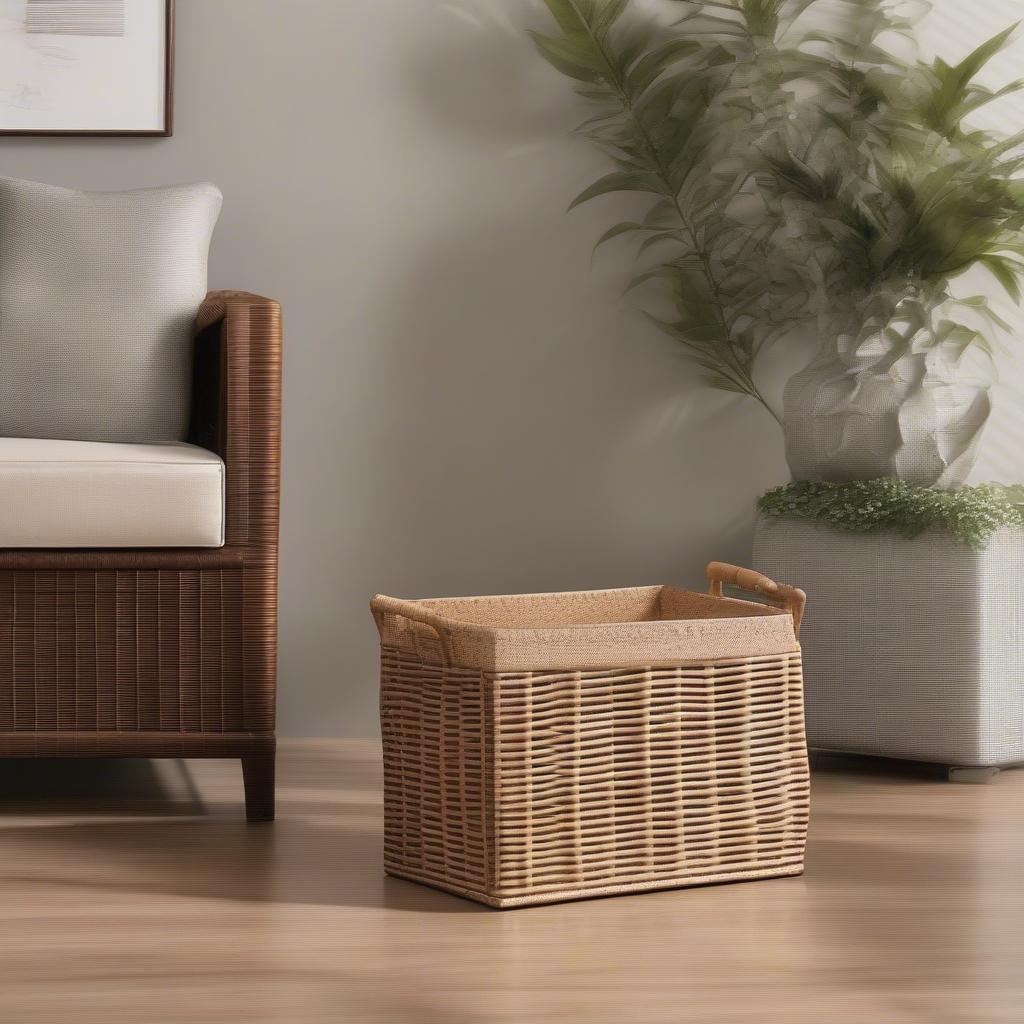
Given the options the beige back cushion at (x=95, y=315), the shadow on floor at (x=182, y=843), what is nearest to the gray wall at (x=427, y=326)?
the beige back cushion at (x=95, y=315)

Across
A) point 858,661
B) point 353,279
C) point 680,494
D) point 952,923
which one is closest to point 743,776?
point 952,923

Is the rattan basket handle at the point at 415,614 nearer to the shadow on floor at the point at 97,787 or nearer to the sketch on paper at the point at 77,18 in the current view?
the shadow on floor at the point at 97,787

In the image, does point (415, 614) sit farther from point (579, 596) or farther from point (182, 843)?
point (182, 843)

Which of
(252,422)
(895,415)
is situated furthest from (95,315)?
(895,415)

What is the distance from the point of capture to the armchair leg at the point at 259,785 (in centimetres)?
184

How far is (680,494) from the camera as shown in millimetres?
2529

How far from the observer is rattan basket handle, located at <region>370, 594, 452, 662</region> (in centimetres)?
150

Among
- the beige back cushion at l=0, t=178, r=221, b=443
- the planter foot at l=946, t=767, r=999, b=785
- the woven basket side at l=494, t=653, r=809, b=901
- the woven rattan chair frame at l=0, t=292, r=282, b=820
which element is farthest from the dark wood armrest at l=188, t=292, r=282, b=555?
the planter foot at l=946, t=767, r=999, b=785

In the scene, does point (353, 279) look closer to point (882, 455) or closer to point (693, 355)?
point (693, 355)

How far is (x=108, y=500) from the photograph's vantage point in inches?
69.5

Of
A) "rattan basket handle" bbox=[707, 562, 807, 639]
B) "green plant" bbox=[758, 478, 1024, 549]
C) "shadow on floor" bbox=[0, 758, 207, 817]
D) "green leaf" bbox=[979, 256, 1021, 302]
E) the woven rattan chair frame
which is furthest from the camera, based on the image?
"green leaf" bbox=[979, 256, 1021, 302]

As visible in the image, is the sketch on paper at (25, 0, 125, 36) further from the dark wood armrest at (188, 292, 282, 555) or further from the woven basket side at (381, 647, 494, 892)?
the woven basket side at (381, 647, 494, 892)

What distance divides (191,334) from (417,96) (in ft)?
2.10

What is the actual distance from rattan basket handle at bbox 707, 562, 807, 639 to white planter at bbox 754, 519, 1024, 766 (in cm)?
40
